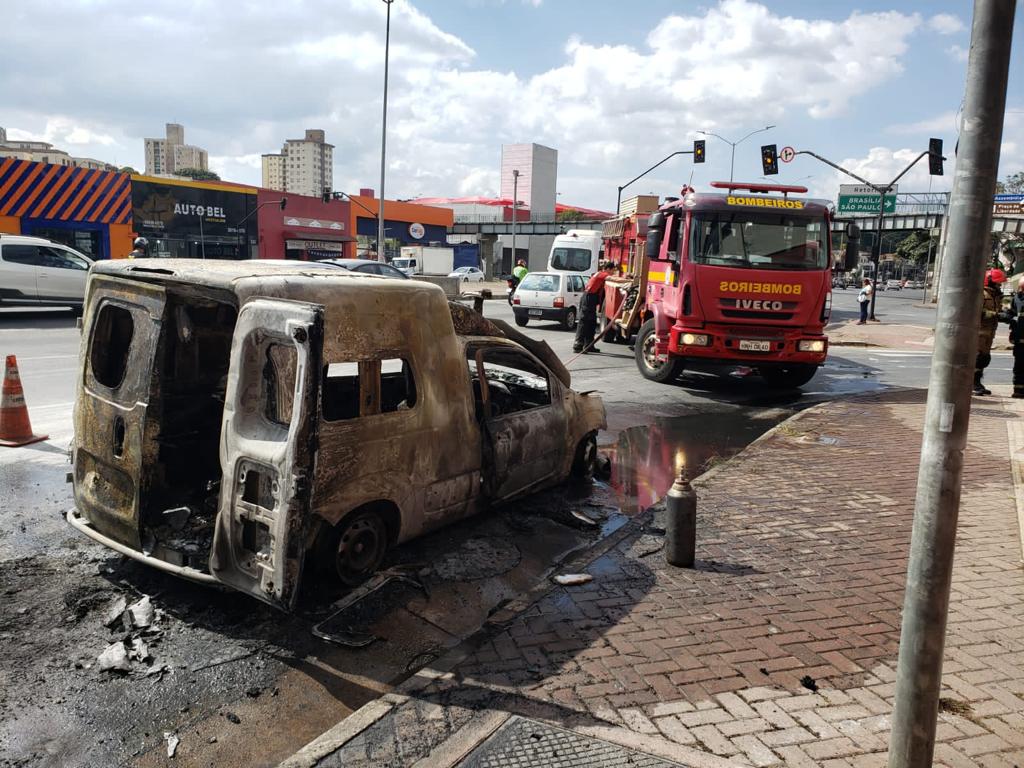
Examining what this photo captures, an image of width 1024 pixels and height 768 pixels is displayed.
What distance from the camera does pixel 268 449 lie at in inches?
156

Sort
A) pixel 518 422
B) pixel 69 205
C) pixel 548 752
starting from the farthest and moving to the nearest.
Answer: pixel 69 205, pixel 518 422, pixel 548 752

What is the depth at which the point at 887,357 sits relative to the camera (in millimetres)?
19578

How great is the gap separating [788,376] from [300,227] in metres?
34.2

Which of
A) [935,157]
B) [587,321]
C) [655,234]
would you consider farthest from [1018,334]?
[935,157]

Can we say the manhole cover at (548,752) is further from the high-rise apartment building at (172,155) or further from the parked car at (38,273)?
the high-rise apartment building at (172,155)

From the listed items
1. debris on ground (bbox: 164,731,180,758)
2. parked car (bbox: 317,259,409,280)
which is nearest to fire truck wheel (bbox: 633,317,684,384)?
parked car (bbox: 317,259,409,280)

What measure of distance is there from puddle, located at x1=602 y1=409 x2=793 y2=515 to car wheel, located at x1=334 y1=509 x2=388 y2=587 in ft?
8.68

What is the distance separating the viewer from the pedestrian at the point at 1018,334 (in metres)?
11.6

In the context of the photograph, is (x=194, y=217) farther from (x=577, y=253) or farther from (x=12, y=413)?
(x=12, y=413)

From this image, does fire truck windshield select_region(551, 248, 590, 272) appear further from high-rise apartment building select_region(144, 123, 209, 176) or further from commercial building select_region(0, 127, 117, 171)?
high-rise apartment building select_region(144, 123, 209, 176)

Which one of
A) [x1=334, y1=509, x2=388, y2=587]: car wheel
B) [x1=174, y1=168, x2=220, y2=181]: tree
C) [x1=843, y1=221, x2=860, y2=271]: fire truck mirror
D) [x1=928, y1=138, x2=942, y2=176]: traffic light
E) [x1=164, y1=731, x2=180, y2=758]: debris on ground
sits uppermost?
[x1=174, y1=168, x2=220, y2=181]: tree

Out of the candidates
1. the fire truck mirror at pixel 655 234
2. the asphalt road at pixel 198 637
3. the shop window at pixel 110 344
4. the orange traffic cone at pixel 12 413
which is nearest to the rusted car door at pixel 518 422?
the asphalt road at pixel 198 637

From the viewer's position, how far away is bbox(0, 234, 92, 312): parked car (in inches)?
700

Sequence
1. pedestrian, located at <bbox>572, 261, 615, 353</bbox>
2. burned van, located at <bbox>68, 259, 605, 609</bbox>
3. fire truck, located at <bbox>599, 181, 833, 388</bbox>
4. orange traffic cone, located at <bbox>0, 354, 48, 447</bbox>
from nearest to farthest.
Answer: burned van, located at <bbox>68, 259, 605, 609</bbox>, orange traffic cone, located at <bbox>0, 354, 48, 447</bbox>, fire truck, located at <bbox>599, 181, 833, 388</bbox>, pedestrian, located at <bbox>572, 261, 615, 353</bbox>
